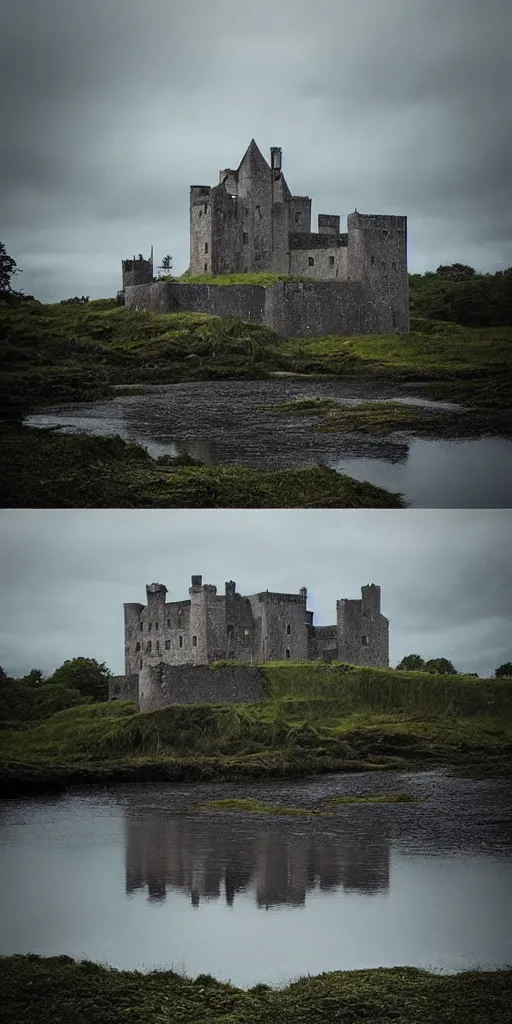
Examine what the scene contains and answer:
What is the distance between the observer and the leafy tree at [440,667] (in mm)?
12992

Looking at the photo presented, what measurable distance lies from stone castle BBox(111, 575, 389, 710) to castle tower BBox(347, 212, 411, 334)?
16.3 feet

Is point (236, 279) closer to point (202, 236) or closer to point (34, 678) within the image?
point (202, 236)

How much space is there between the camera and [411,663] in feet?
48.6

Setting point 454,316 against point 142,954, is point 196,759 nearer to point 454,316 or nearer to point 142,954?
point 142,954

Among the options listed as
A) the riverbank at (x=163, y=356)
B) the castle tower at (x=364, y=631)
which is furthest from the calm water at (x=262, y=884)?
the riverbank at (x=163, y=356)

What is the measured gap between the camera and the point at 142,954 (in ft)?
29.3

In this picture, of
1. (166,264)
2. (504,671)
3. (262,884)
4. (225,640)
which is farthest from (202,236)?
(225,640)

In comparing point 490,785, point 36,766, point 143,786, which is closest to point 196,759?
point 143,786

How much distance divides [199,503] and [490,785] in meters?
4.98

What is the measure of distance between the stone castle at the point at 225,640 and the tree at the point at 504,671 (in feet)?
3.78

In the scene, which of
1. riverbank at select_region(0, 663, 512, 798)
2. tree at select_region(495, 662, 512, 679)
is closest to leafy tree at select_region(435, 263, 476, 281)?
tree at select_region(495, 662, 512, 679)

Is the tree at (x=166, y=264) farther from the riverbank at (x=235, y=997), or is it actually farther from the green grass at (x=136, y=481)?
the riverbank at (x=235, y=997)

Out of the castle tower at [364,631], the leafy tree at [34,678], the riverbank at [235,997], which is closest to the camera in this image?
the riverbank at [235,997]

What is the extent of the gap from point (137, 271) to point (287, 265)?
0.85m
